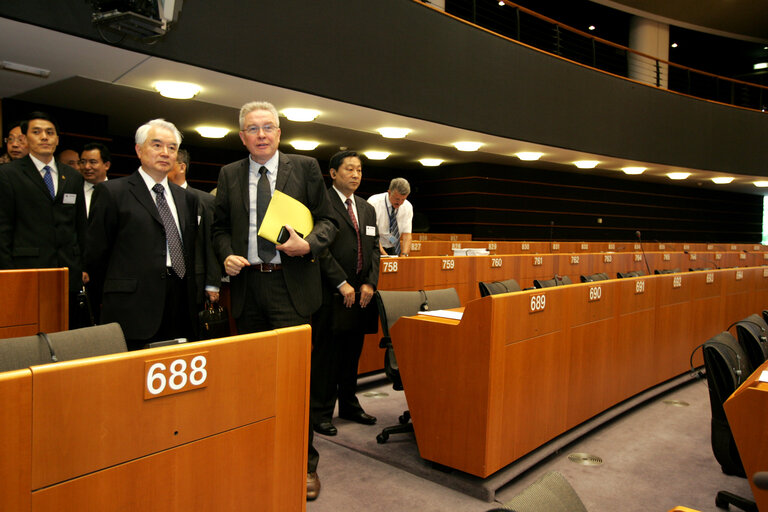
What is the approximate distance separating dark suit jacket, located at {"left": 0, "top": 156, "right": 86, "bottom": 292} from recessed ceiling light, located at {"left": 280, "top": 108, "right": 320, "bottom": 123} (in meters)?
3.40

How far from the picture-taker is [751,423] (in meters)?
1.54

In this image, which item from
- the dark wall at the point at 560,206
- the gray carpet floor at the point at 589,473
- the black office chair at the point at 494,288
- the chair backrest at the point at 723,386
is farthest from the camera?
the dark wall at the point at 560,206

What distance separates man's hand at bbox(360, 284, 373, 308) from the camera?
3.02 m

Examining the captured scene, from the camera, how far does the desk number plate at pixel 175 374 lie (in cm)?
115

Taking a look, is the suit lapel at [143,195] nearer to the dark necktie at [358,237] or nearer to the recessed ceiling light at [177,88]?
the dark necktie at [358,237]

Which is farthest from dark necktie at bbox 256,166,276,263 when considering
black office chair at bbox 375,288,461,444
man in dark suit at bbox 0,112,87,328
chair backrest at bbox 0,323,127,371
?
man in dark suit at bbox 0,112,87,328

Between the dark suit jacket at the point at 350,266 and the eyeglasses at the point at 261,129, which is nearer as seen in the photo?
the eyeglasses at the point at 261,129

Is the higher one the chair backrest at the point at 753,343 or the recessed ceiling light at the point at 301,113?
the recessed ceiling light at the point at 301,113

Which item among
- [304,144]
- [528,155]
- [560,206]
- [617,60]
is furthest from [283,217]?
[617,60]

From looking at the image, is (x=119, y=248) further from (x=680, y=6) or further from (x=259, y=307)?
(x=680, y=6)

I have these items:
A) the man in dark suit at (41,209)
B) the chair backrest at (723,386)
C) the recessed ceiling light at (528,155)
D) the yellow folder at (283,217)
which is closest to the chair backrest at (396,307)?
the yellow folder at (283,217)

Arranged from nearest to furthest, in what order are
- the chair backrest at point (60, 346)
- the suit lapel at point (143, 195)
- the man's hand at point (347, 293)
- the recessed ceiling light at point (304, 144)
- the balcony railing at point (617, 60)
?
the chair backrest at point (60, 346) → the suit lapel at point (143, 195) → the man's hand at point (347, 293) → the recessed ceiling light at point (304, 144) → the balcony railing at point (617, 60)

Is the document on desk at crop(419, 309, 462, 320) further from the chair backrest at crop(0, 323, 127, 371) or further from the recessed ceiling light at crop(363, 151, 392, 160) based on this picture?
the recessed ceiling light at crop(363, 151, 392, 160)

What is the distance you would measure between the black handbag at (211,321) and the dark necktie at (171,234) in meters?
0.17
